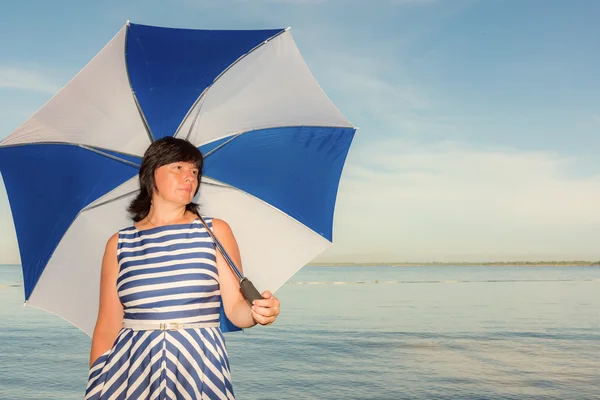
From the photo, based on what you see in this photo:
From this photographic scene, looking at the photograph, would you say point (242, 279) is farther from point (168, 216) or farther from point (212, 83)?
point (212, 83)

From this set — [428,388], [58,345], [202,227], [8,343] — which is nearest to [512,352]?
[428,388]

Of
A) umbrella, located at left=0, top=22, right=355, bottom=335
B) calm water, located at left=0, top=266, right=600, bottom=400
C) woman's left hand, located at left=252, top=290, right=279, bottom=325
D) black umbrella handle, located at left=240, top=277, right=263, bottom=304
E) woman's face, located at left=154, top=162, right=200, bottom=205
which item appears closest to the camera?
woman's left hand, located at left=252, top=290, right=279, bottom=325

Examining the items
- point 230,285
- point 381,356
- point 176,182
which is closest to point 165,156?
point 176,182

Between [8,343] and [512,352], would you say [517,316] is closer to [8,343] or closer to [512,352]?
[512,352]

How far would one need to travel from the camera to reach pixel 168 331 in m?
2.94

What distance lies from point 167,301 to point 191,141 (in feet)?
4.19

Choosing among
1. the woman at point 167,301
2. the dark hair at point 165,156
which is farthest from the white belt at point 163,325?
the dark hair at point 165,156

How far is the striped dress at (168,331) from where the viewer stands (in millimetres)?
2895

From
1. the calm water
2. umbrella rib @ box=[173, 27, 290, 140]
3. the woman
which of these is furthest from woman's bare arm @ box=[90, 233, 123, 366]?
the calm water

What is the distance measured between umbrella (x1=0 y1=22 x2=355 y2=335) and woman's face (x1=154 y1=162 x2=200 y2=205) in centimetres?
74

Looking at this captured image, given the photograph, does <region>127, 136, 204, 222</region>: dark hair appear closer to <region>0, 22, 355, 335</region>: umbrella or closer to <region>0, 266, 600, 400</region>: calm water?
<region>0, 22, 355, 335</region>: umbrella

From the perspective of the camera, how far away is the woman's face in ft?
10.4

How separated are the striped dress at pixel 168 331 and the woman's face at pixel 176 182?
16cm

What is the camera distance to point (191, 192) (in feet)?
10.5
